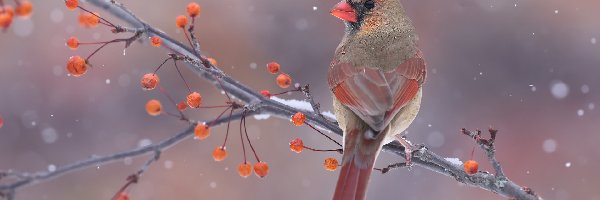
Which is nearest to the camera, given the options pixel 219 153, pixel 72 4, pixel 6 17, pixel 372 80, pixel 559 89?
pixel 6 17

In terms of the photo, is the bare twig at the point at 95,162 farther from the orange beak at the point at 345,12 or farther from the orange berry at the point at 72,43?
the orange beak at the point at 345,12

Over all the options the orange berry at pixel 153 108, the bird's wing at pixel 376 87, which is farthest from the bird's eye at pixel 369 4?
the orange berry at pixel 153 108

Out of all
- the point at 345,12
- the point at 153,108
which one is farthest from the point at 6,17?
the point at 345,12

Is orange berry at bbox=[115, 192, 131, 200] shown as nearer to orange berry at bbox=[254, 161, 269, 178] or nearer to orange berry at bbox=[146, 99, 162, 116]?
orange berry at bbox=[146, 99, 162, 116]

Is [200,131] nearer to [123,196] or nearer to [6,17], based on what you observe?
[123,196]

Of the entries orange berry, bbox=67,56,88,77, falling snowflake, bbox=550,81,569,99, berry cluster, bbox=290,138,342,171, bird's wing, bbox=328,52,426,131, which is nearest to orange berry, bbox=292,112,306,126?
berry cluster, bbox=290,138,342,171

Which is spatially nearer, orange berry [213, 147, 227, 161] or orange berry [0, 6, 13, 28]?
orange berry [0, 6, 13, 28]
